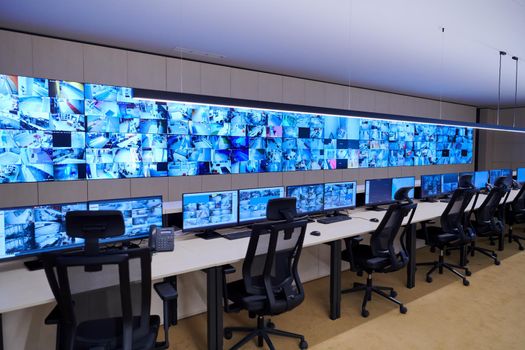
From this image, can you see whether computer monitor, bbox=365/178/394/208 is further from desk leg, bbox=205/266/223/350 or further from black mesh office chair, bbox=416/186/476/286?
desk leg, bbox=205/266/223/350

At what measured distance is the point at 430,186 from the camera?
5324 mm

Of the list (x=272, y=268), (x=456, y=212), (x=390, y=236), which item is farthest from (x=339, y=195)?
(x=272, y=268)

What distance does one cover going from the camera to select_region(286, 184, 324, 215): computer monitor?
12.1 feet

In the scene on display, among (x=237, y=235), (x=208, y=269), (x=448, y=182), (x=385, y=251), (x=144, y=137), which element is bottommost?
(x=385, y=251)

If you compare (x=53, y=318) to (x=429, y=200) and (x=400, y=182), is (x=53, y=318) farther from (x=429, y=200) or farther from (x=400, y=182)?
(x=429, y=200)

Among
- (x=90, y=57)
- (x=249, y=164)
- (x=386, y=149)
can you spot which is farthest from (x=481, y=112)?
(x=90, y=57)

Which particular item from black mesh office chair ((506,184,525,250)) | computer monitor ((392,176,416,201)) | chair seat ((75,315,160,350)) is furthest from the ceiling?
chair seat ((75,315,160,350))

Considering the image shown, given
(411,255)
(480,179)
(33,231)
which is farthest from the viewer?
(480,179)

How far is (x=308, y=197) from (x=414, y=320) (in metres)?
1.52

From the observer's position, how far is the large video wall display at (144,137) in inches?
154

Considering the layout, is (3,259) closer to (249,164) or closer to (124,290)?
(124,290)

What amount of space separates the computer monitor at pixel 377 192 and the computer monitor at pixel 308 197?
0.84 meters

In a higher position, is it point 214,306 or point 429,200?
point 429,200

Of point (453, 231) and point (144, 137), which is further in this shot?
point (144, 137)
